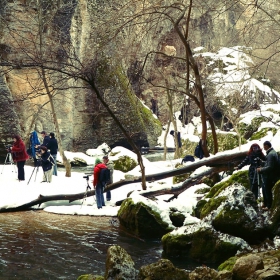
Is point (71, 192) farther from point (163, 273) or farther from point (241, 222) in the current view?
point (163, 273)

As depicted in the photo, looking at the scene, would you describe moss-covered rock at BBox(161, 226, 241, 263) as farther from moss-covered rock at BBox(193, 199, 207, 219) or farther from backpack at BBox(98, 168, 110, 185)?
backpack at BBox(98, 168, 110, 185)

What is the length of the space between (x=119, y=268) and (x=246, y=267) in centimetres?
189

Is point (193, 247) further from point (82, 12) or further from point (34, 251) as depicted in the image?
point (82, 12)

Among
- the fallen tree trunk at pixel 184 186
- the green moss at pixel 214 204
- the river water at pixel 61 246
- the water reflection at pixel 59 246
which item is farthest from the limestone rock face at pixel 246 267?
the fallen tree trunk at pixel 184 186

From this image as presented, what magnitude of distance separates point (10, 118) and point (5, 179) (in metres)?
10.9

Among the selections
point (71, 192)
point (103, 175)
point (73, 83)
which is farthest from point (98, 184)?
point (73, 83)

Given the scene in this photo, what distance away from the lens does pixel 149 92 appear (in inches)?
2071

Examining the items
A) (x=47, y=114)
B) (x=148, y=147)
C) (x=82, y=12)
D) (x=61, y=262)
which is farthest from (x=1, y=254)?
(x=148, y=147)

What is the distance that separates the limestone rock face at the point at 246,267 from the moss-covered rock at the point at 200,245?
2047 mm

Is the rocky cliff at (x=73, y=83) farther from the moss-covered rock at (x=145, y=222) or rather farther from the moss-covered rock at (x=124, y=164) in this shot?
the moss-covered rock at (x=145, y=222)

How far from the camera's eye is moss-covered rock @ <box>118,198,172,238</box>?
36.1 feet

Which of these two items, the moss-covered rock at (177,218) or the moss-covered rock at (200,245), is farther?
the moss-covered rock at (177,218)

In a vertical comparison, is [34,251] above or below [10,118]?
below

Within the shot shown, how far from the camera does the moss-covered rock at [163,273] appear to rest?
6746 millimetres
